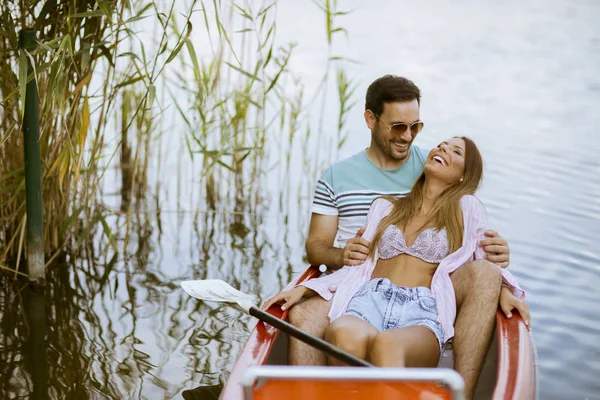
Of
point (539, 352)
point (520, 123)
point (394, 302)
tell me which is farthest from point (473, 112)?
point (394, 302)

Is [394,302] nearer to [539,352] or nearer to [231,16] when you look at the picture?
[539,352]

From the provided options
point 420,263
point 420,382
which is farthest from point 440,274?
point 420,382

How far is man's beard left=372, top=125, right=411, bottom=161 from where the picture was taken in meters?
3.13

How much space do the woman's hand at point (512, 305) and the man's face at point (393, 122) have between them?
70 cm

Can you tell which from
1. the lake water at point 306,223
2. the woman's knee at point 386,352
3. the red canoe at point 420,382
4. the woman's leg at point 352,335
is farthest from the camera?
the lake water at point 306,223

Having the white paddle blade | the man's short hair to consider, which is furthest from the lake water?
the man's short hair

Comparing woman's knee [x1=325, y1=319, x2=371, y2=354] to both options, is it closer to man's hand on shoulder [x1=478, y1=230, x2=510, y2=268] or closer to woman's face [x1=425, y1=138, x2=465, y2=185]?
man's hand on shoulder [x1=478, y1=230, x2=510, y2=268]

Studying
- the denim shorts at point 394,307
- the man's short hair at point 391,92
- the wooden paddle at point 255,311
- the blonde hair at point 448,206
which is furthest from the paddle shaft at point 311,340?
the man's short hair at point 391,92

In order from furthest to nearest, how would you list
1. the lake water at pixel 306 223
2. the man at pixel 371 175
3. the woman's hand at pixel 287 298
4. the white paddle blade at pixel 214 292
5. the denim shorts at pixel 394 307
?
the lake water at pixel 306 223, the man at pixel 371 175, the white paddle blade at pixel 214 292, the woman's hand at pixel 287 298, the denim shorts at pixel 394 307

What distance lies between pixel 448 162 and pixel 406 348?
0.72 metres

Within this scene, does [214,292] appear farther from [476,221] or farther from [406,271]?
[476,221]

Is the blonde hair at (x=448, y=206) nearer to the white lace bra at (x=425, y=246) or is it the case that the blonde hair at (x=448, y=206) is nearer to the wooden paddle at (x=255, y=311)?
the white lace bra at (x=425, y=246)

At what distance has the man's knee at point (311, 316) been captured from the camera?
2.67 m

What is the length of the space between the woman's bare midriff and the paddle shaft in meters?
0.47
